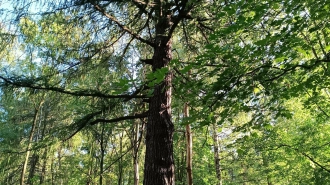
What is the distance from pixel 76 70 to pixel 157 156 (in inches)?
73.6

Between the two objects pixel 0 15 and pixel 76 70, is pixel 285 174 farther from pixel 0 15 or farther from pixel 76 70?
pixel 0 15

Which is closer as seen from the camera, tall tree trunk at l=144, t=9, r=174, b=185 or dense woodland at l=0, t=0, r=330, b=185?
dense woodland at l=0, t=0, r=330, b=185

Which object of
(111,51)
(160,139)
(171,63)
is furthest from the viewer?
(111,51)

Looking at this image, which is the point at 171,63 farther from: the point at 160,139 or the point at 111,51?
the point at 111,51

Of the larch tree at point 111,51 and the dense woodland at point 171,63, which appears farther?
the larch tree at point 111,51

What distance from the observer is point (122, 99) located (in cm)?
412

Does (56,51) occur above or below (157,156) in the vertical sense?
above

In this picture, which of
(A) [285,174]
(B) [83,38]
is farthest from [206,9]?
(A) [285,174]

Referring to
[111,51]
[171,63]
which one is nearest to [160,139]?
[171,63]

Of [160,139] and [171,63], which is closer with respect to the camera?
[171,63]

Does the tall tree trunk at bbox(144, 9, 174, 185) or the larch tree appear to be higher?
the larch tree

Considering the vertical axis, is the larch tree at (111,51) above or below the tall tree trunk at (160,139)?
above

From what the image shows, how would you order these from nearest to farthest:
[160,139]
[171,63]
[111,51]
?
[171,63]
[160,139]
[111,51]

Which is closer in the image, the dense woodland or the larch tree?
the dense woodland
